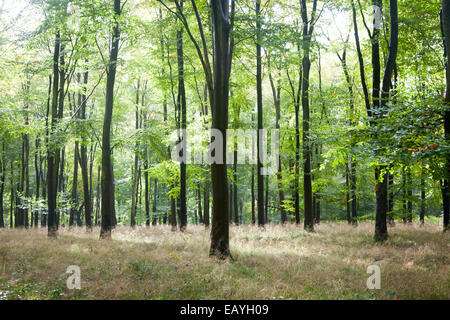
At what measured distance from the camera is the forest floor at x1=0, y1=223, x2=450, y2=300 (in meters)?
6.23

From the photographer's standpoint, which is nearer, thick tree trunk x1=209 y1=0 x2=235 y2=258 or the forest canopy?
the forest canopy

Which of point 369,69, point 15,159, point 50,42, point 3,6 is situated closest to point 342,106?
point 369,69

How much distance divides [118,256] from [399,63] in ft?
53.2

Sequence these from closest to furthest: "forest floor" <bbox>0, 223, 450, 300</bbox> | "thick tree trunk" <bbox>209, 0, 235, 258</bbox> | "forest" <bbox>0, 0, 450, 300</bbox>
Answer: "forest floor" <bbox>0, 223, 450, 300</bbox> → "forest" <bbox>0, 0, 450, 300</bbox> → "thick tree trunk" <bbox>209, 0, 235, 258</bbox>

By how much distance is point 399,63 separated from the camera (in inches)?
602

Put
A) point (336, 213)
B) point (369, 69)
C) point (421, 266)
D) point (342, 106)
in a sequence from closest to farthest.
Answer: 1. point (421, 266)
2. point (369, 69)
3. point (342, 106)
4. point (336, 213)

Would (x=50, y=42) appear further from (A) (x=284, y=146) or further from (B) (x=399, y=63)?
(B) (x=399, y=63)

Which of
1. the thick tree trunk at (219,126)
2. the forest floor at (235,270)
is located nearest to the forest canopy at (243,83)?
the thick tree trunk at (219,126)

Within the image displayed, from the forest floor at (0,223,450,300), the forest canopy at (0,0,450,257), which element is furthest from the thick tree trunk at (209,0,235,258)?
the forest floor at (0,223,450,300)

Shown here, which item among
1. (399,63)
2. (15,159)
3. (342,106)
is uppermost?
(399,63)

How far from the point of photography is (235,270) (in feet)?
25.8

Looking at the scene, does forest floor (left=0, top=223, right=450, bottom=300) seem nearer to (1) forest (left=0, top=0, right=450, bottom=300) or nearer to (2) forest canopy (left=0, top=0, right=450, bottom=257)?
(1) forest (left=0, top=0, right=450, bottom=300)

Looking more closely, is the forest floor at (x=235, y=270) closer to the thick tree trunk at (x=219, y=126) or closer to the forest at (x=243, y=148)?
the forest at (x=243, y=148)

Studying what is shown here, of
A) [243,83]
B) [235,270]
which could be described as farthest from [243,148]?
[235,270]
